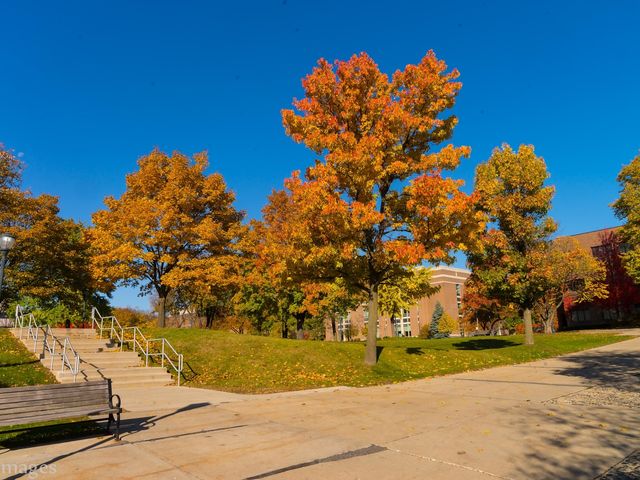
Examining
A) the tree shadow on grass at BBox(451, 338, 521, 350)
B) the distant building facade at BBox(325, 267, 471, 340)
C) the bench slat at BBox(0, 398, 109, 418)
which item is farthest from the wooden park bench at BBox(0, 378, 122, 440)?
the distant building facade at BBox(325, 267, 471, 340)

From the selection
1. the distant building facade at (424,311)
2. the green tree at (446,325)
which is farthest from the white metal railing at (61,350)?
the distant building facade at (424,311)

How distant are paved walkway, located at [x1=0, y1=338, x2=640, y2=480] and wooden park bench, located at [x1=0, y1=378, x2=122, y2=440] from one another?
461 millimetres

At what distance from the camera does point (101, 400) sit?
23.0 feet

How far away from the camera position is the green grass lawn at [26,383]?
6.72 meters

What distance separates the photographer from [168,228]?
22.8m

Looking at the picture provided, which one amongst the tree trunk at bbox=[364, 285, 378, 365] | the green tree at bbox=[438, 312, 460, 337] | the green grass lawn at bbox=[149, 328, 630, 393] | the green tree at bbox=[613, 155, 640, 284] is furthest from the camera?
the green tree at bbox=[438, 312, 460, 337]

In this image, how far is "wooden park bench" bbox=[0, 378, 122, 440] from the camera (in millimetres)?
6031

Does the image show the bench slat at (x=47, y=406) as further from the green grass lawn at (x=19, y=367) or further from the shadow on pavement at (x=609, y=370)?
the shadow on pavement at (x=609, y=370)

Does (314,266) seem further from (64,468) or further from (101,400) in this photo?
(64,468)

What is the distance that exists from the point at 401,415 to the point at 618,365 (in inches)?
453

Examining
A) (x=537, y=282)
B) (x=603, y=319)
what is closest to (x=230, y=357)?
(x=537, y=282)

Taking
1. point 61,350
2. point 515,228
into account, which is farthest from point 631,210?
point 61,350

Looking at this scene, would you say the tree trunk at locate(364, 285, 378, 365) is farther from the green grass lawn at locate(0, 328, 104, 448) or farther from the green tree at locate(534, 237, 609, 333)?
the green tree at locate(534, 237, 609, 333)

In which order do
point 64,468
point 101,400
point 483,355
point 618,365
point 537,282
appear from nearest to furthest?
point 64,468
point 101,400
point 618,365
point 483,355
point 537,282
